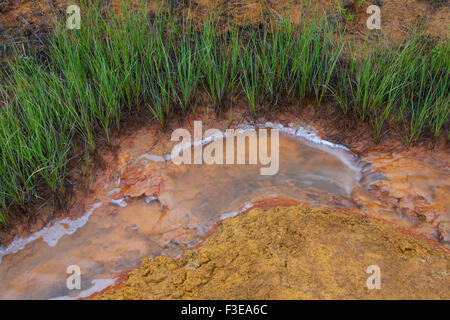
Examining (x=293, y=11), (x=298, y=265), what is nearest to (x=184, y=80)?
(x=293, y=11)

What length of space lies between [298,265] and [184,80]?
1.68 metres

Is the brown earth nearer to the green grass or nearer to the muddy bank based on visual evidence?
the green grass

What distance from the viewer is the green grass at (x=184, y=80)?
254 centimetres

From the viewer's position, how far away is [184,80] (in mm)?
2852

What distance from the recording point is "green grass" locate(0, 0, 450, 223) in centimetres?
254

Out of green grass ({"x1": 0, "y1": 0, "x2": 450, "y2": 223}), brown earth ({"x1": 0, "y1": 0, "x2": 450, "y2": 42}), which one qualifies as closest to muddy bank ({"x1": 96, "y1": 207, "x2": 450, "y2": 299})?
green grass ({"x1": 0, "y1": 0, "x2": 450, "y2": 223})

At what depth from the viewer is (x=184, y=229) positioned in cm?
225

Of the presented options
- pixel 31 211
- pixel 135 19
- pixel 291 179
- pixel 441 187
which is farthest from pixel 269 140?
pixel 31 211

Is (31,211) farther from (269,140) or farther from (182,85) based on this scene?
(269,140)

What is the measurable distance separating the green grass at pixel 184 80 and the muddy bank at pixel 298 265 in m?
0.99

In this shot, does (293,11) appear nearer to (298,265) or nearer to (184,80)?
(184,80)

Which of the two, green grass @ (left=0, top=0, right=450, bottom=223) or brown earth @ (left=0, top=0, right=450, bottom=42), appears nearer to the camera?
green grass @ (left=0, top=0, right=450, bottom=223)

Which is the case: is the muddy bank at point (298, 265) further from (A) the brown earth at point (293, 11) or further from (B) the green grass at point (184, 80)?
(A) the brown earth at point (293, 11)

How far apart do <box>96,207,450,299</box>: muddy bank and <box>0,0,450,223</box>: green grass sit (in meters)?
0.99
